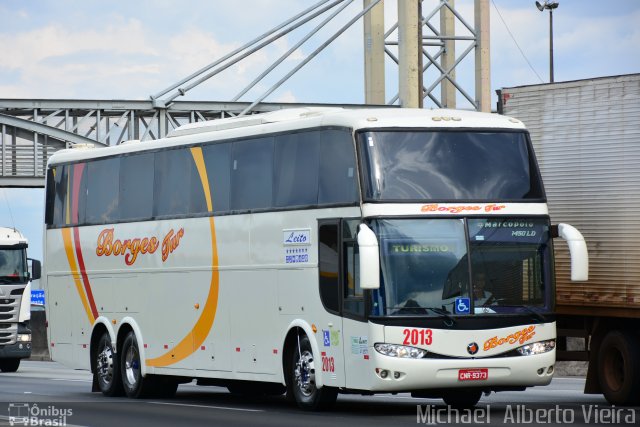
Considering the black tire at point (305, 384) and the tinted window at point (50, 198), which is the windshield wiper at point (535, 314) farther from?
the tinted window at point (50, 198)

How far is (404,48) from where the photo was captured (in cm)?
5797

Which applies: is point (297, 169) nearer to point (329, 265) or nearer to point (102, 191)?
point (329, 265)

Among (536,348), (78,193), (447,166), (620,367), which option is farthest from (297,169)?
(78,193)

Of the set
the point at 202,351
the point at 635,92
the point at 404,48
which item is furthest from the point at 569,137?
the point at 404,48

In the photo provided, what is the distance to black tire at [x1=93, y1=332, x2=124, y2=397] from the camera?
2441 cm

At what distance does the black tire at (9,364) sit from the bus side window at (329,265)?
61.0ft

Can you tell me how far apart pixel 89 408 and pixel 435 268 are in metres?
5.35

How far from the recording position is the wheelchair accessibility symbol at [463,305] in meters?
18.3

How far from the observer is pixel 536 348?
18562 millimetres

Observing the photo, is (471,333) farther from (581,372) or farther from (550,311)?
(581,372)

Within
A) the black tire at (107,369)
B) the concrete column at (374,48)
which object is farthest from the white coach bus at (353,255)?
the concrete column at (374,48)

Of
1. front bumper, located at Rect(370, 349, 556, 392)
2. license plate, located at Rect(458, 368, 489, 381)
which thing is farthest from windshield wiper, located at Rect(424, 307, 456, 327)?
license plate, located at Rect(458, 368, 489, 381)

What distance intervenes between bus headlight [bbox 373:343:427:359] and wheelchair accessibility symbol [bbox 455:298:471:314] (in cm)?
62

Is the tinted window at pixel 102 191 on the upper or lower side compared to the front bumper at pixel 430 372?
upper
